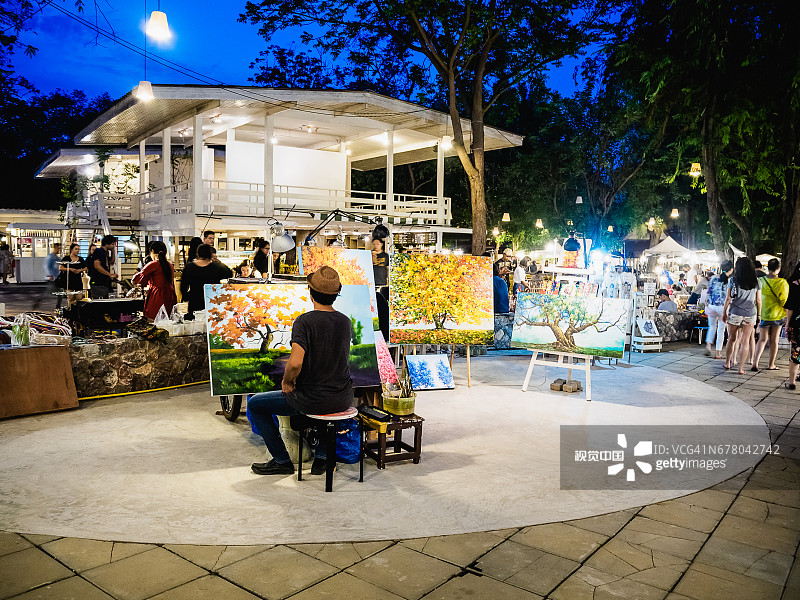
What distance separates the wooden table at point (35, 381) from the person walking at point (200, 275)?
1615 millimetres

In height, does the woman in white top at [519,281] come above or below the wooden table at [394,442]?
above

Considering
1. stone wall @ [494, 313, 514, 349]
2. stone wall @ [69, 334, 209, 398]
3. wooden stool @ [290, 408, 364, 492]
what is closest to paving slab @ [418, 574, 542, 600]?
wooden stool @ [290, 408, 364, 492]

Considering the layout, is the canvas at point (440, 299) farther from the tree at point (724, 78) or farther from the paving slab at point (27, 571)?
the tree at point (724, 78)

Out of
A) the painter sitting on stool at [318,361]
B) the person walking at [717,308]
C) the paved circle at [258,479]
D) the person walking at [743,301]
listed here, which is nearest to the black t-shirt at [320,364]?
the painter sitting on stool at [318,361]

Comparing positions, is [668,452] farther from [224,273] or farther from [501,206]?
[501,206]

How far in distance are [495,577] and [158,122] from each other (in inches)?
728

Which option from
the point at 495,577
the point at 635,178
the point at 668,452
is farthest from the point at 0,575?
the point at 635,178

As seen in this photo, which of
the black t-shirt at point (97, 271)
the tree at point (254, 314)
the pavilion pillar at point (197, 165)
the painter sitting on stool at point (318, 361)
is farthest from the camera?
the pavilion pillar at point (197, 165)

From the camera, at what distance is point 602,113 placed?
27.9 meters

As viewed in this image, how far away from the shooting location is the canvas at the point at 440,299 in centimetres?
754

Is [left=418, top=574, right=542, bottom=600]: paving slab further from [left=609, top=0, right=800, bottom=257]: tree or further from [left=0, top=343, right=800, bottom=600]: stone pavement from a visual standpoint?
[left=609, top=0, right=800, bottom=257]: tree

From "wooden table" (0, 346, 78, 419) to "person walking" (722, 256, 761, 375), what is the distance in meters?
9.43

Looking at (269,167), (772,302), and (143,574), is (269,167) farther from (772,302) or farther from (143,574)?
(143,574)

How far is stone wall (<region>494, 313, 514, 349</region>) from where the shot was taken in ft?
35.9
